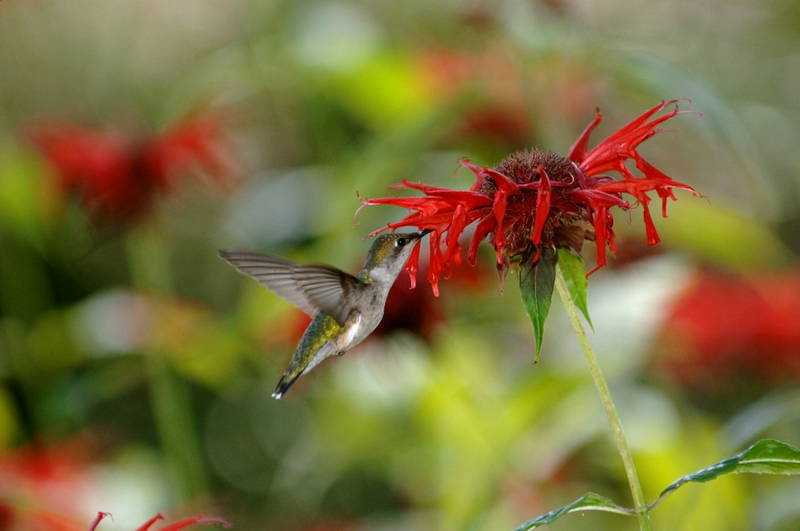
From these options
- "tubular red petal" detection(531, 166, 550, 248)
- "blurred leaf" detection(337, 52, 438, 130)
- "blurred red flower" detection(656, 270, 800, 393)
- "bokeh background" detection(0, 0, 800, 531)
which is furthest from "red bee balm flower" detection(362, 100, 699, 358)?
"blurred red flower" detection(656, 270, 800, 393)

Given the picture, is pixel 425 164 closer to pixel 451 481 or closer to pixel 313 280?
pixel 451 481

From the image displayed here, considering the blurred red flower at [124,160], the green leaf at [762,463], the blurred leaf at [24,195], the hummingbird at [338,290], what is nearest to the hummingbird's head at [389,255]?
the hummingbird at [338,290]

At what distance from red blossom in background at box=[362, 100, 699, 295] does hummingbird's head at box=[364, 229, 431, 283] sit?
0.11 meters

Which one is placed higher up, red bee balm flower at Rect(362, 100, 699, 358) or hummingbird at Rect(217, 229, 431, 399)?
hummingbird at Rect(217, 229, 431, 399)

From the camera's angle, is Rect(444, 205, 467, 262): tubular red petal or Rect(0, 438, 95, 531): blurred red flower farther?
Rect(0, 438, 95, 531): blurred red flower

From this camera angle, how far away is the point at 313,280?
734 millimetres

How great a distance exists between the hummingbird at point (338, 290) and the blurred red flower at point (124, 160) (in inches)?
28.4

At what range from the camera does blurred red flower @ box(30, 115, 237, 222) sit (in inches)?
54.9

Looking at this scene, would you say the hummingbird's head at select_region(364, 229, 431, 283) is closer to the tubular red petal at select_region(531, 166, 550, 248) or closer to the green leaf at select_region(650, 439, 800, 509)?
the tubular red petal at select_region(531, 166, 550, 248)

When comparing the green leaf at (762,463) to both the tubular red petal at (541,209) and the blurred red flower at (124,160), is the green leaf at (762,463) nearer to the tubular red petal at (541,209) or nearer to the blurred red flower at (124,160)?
the tubular red petal at (541,209)

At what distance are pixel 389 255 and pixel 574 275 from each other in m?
0.27

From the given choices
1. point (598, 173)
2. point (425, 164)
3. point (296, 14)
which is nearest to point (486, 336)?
point (425, 164)

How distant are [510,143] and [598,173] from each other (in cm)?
102

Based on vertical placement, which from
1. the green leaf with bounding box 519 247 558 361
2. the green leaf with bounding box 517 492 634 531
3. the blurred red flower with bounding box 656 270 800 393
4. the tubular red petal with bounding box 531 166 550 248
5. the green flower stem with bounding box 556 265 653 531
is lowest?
the green leaf with bounding box 517 492 634 531
